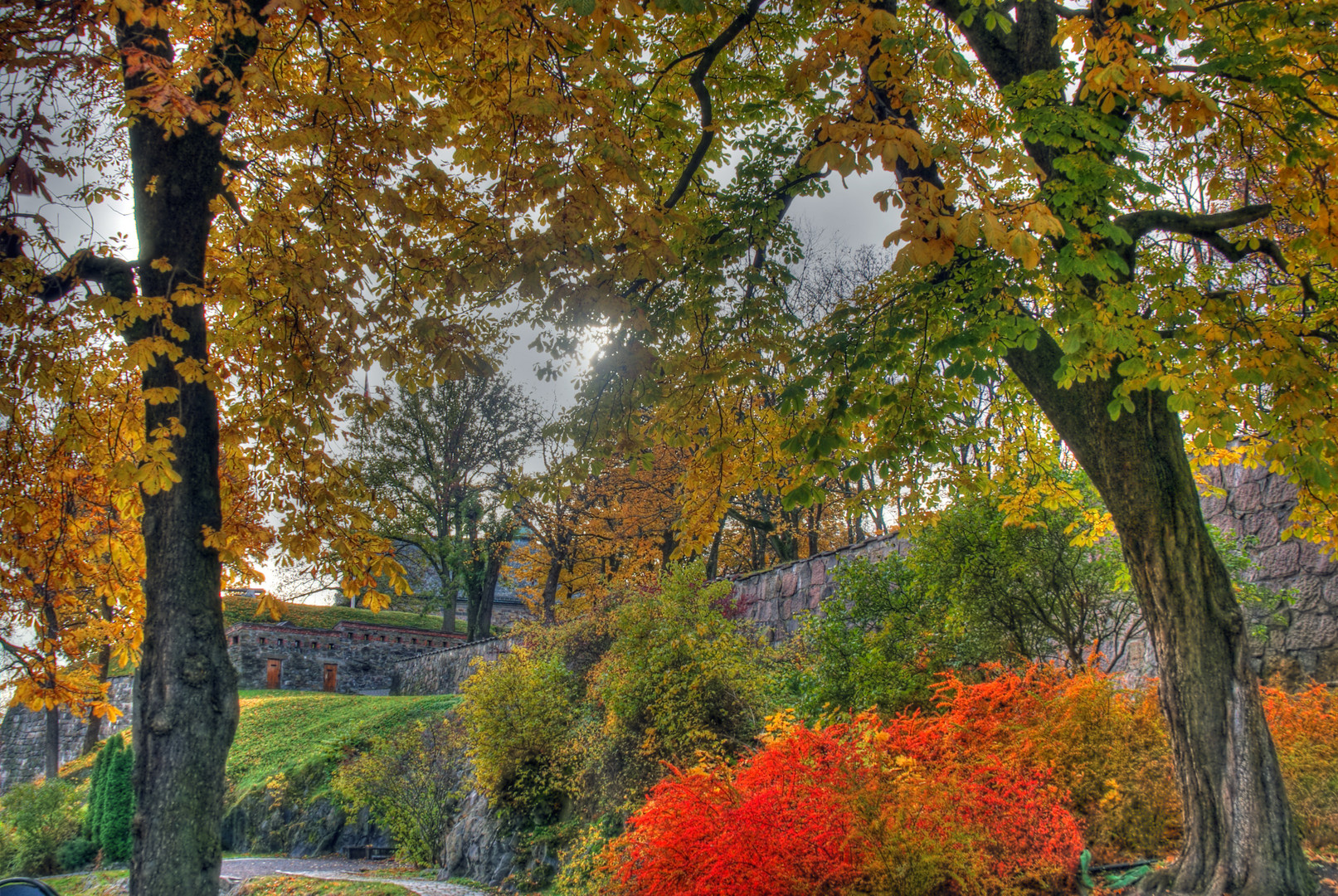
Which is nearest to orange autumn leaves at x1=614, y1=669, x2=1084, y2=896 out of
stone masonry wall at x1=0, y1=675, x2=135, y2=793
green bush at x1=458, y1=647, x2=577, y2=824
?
green bush at x1=458, y1=647, x2=577, y2=824

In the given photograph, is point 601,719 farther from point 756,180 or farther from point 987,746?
point 756,180

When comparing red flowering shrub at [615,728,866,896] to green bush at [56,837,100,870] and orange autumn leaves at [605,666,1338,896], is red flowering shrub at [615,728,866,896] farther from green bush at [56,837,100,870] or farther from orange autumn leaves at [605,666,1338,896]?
green bush at [56,837,100,870]

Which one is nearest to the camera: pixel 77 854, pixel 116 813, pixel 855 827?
pixel 855 827

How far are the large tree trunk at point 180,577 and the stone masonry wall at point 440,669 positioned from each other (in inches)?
534

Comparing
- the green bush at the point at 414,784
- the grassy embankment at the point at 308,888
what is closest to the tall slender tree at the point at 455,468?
the green bush at the point at 414,784

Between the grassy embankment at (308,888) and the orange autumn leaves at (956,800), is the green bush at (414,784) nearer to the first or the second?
the grassy embankment at (308,888)

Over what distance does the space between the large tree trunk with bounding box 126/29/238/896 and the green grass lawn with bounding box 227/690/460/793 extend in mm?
11077

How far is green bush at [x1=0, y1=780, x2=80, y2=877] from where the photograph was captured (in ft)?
41.2

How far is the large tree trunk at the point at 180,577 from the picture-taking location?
11.6 ft

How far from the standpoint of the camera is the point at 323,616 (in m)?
29.7

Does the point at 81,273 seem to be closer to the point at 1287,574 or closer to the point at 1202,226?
the point at 1202,226

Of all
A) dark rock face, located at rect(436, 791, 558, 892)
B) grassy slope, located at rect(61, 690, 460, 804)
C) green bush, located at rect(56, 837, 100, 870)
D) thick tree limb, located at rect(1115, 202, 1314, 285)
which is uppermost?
thick tree limb, located at rect(1115, 202, 1314, 285)

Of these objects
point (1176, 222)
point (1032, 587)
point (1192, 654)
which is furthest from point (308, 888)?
point (1176, 222)

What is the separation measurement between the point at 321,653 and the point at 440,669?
256 inches
